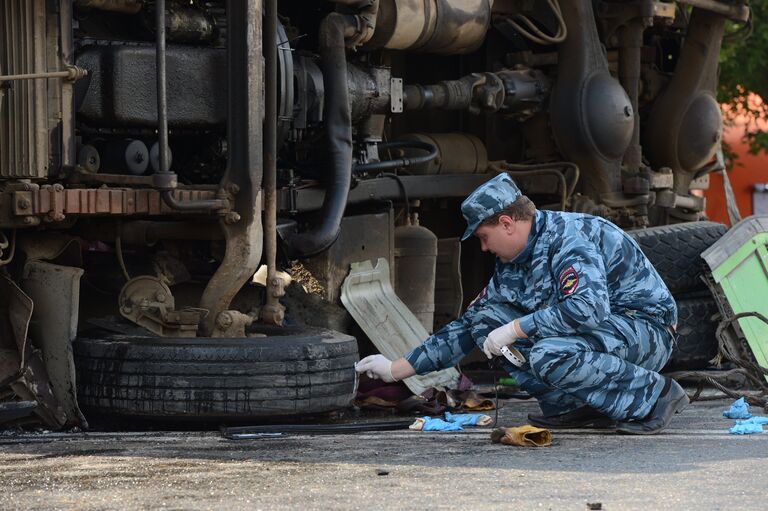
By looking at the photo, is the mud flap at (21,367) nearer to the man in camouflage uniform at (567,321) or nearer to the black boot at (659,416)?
the man in camouflage uniform at (567,321)

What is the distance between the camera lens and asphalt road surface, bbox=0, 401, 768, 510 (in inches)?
183

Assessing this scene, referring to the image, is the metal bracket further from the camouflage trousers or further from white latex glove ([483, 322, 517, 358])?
white latex glove ([483, 322, 517, 358])

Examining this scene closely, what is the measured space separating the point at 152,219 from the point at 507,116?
10.6 ft

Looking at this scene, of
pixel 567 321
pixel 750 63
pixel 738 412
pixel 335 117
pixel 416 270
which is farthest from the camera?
pixel 750 63

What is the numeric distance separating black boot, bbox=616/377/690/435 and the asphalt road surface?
0.18ft

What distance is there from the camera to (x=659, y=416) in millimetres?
6332

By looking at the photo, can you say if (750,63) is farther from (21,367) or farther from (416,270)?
(21,367)

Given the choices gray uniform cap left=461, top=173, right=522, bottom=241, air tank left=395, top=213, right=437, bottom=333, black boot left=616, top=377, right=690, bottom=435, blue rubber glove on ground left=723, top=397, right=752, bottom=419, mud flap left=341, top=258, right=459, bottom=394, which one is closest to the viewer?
gray uniform cap left=461, top=173, right=522, bottom=241

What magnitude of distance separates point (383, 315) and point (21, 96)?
103 inches

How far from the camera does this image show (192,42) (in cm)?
701

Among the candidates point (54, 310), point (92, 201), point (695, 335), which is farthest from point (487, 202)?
point (695, 335)

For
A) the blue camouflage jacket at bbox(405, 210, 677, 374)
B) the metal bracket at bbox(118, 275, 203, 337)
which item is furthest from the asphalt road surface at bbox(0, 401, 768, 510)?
the metal bracket at bbox(118, 275, 203, 337)

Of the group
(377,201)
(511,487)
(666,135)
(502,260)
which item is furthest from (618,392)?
(666,135)

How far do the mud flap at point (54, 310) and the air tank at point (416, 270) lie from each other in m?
2.71
